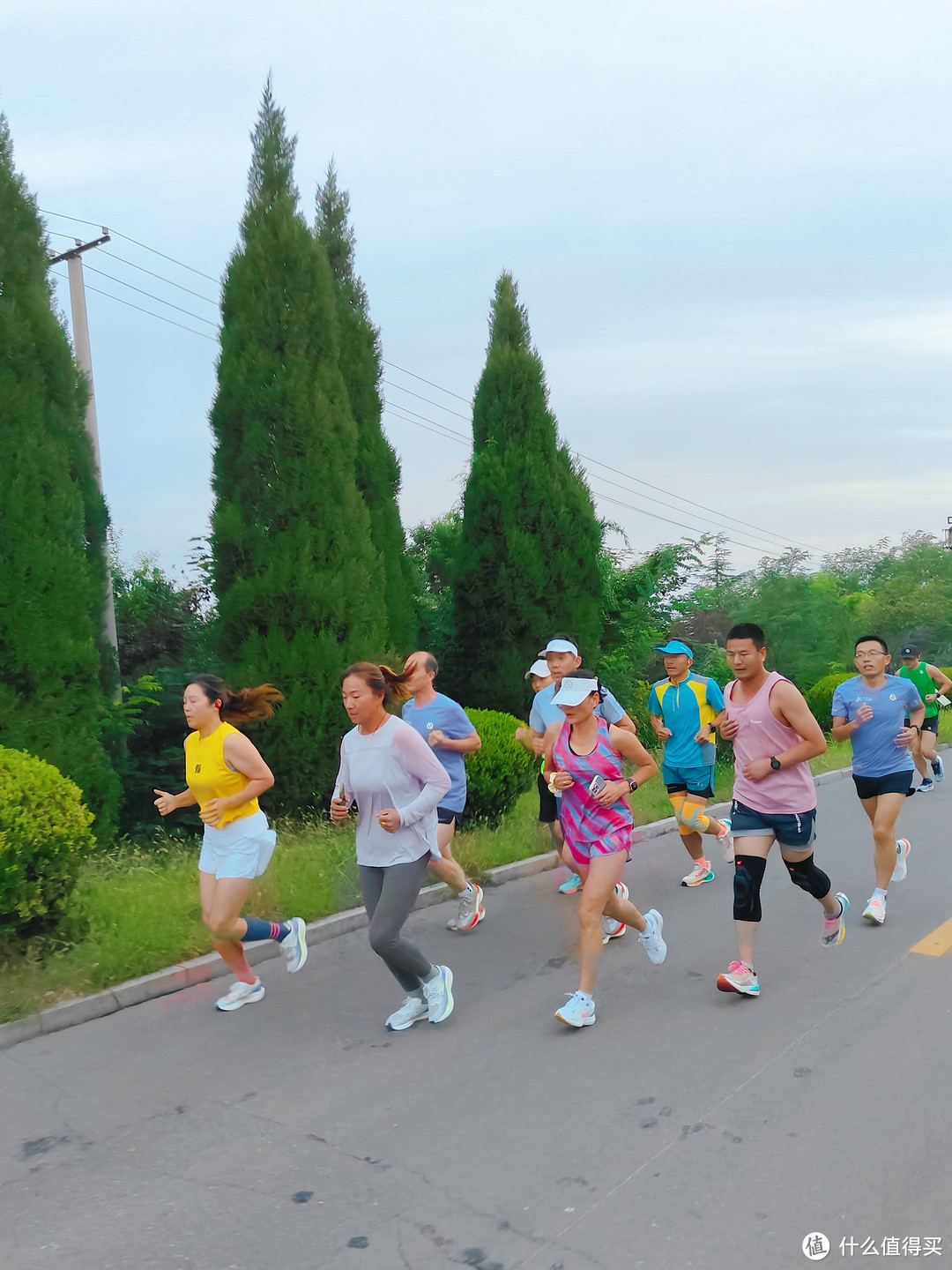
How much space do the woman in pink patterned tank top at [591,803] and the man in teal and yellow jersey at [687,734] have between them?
110 inches

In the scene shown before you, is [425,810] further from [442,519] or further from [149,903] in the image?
[442,519]

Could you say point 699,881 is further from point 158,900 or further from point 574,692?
point 158,900

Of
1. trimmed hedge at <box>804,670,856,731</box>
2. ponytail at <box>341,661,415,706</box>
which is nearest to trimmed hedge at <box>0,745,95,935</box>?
ponytail at <box>341,661,415,706</box>

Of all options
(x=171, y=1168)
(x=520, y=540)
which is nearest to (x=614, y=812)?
(x=171, y=1168)

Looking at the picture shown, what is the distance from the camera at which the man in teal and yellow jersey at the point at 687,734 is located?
329 inches

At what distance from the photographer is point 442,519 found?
18.2 meters

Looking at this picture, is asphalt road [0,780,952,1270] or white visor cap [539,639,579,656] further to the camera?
white visor cap [539,639,579,656]

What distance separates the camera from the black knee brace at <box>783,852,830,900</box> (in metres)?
5.87

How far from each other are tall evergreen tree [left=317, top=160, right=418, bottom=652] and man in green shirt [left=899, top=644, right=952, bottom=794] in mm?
5986

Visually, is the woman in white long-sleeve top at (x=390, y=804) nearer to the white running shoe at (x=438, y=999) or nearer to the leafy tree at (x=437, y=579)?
the white running shoe at (x=438, y=999)

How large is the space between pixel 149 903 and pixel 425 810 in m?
2.83

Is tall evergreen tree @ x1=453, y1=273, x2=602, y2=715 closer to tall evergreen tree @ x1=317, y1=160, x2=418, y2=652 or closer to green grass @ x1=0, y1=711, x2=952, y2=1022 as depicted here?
tall evergreen tree @ x1=317, y1=160, x2=418, y2=652

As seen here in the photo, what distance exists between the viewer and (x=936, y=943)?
6617mm

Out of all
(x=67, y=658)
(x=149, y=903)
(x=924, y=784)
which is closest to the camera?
(x=149, y=903)
